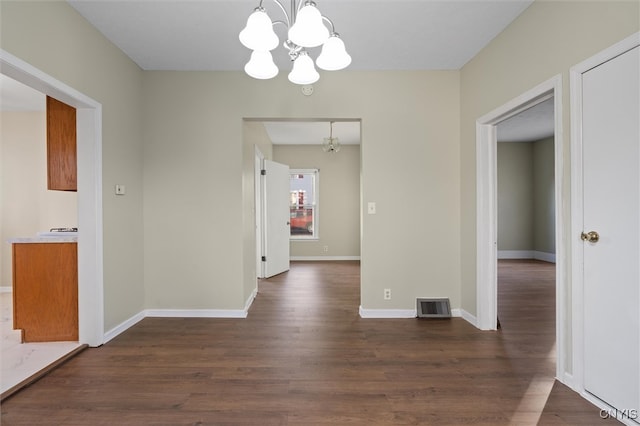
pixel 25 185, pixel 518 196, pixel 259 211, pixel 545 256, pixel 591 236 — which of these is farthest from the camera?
pixel 518 196

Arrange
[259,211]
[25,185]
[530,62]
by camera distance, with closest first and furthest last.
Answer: [530,62]
[25,185]
[259,211]

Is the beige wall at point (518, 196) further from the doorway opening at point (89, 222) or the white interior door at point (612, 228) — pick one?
the doorway opening at point (89, 222)

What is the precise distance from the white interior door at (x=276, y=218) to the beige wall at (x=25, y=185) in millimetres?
2805

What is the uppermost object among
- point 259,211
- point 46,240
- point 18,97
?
point 18,97

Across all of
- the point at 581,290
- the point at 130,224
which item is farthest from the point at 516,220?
the point at 130,224

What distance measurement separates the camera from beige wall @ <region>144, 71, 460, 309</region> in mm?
3232

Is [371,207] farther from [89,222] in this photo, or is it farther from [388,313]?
[89,222]

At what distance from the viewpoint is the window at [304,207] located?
7.14 meters

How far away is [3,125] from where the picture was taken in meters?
4.25

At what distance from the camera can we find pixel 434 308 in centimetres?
323

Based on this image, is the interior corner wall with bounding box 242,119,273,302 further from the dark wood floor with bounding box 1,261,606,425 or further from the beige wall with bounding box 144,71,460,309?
the dark wood floor with bounding box 1,261,606,425

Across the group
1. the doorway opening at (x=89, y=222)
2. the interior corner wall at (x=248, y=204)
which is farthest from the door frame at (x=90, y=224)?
the interior corner wall at (x=248, y=204)

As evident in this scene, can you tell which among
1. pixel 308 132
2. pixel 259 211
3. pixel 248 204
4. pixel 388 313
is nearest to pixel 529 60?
pixel 388 313

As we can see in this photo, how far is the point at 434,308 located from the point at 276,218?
322cm
